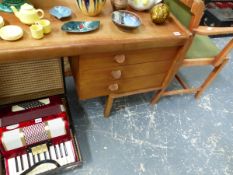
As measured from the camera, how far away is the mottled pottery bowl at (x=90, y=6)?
102 centimetres

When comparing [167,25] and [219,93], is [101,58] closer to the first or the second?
[167,25]

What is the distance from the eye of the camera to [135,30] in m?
1.06

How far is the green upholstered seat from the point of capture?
115cm

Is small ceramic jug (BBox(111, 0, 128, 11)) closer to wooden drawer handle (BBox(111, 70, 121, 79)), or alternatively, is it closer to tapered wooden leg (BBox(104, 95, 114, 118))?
wooden drawer handle (BBox(111, 70, 121, 79))

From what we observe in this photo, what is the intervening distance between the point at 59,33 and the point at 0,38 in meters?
0.24

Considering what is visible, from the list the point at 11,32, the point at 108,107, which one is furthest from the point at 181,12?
the point at 11,32

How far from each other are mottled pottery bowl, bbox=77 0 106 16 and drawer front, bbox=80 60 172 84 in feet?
0.95

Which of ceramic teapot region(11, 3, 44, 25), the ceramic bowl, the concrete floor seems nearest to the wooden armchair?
the concrete floor

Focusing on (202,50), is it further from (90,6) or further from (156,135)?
(90,6)

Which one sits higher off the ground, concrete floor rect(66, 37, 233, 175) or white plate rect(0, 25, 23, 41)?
white plate rect(0, 25, 23, 41)

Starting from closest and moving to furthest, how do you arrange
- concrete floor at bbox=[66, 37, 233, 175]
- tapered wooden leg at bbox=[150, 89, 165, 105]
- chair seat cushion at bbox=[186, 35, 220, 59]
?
concrete floor at bbox=[66, 37, 233, 175]
chair seat cushion at bbox=[186, 35, 220, 59]
tapered wooden leg at bbox=[150, 89, 165, 105]

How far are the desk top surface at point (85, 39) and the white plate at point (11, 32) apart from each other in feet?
0.06

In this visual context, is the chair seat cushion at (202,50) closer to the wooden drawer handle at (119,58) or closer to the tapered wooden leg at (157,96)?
the tapered wooden leg at (157,96)

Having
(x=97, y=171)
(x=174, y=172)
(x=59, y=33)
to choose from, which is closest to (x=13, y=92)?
(x=59, y=33)
